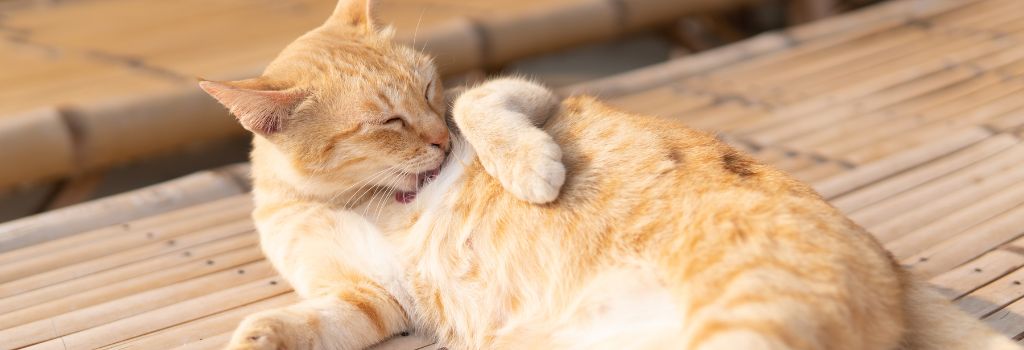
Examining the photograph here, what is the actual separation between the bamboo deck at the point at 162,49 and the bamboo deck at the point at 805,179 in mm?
454

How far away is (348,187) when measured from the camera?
5.37 ft

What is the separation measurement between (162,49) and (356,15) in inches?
65.6

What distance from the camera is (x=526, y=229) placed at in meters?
1.45

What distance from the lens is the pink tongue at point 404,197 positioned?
1.63m

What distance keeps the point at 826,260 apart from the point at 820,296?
65mm

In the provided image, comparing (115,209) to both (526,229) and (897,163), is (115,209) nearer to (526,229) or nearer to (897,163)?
(526,229)

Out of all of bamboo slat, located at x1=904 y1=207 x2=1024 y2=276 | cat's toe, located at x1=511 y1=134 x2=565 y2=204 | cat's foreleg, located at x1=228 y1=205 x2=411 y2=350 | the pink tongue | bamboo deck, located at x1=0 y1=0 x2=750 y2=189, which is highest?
cat's toe, located at x1=511 y1=134 x2=565 y2=204

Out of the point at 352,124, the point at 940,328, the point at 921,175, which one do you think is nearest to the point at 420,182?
the point at 352,124

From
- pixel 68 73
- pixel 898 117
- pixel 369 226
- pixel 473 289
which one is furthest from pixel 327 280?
pixel 68 73

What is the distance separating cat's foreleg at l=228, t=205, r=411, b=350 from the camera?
1.42m

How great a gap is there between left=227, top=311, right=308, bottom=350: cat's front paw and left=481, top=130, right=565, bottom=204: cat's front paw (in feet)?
1.21

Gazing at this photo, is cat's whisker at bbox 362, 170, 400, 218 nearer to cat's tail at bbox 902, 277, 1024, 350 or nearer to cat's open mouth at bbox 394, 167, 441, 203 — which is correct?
cat's open mouth at bbox 394, 167, 441, 203

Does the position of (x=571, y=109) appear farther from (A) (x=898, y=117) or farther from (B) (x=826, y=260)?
(A) (x=898, y=117)

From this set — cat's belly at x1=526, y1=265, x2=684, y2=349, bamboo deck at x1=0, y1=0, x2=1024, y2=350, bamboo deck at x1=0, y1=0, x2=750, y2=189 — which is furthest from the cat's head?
bamboo deck at x1=0, y1=0, x2=750, y2=189
